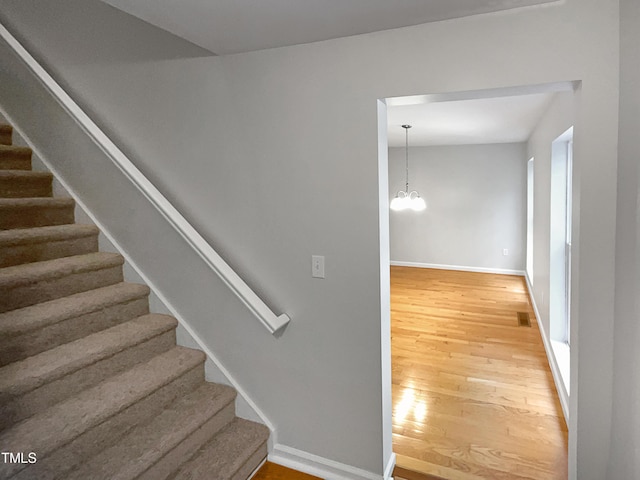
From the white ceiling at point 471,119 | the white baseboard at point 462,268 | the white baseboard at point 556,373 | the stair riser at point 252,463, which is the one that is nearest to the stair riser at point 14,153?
the stair riser at point 252,463

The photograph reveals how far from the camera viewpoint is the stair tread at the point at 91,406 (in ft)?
5.00

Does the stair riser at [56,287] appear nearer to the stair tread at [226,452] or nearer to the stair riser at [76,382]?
the stair riser at [76,382]

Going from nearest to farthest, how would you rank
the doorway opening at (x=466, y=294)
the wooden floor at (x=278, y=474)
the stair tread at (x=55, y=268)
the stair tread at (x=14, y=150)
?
1. the stair tread at (x=55, y=268)
2. the wooden floor at (x=278, y=474)
3. the doorway opening at (x=466, y=294)
4. the stair tread at (x=14, y=150)

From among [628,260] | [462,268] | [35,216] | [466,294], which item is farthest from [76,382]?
[462,268]

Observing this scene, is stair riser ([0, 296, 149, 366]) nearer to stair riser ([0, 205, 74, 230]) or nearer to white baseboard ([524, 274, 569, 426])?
stair riser ([0, 205, 74, 230])

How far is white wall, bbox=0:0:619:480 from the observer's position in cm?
154

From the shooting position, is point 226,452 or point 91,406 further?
point 226,452

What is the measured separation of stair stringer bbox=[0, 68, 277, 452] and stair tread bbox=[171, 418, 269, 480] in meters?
0.08

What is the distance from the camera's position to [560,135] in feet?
10.1

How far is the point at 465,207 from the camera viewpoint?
24.3 ft

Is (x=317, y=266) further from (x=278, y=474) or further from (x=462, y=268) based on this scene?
(x=462, y=268)

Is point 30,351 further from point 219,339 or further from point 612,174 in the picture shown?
point 612,174

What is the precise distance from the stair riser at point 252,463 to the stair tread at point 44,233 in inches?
66.6

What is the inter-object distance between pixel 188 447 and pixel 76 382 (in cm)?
60
